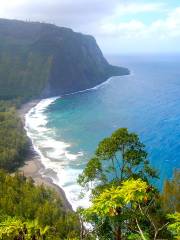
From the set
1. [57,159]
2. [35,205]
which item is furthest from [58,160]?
[35,205]

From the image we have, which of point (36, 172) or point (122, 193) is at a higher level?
point (122, 193)

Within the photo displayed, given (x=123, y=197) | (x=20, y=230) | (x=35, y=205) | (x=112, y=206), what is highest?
(x=123, y=197)

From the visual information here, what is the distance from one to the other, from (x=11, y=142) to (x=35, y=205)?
6773 centimetres

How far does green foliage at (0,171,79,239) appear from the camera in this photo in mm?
82006

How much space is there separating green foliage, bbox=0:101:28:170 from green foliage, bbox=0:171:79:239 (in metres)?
27.6

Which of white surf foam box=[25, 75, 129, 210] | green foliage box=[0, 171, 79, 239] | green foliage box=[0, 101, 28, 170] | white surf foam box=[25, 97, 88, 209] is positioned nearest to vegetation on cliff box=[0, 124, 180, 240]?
green foliage box=[0, 171, 79, 239]

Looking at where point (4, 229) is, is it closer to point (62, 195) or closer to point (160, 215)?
point (160, 215)

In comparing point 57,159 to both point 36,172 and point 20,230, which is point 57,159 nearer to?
point 36,172

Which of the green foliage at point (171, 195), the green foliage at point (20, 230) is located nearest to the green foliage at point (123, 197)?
the green foliage at point (20, 230)

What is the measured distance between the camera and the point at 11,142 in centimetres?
15488

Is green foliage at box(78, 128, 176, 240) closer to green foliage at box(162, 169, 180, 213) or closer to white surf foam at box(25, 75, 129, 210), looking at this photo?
green foliage at box(162, 169, 180, 213)

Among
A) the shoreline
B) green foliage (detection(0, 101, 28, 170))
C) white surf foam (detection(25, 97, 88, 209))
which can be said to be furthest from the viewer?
green foliage (detection(0, 101, 28, 170))

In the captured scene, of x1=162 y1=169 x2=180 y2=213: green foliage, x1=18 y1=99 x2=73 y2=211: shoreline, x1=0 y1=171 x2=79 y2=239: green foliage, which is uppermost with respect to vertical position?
x1=162 y1=169 x2=180 y2=213: green foliage

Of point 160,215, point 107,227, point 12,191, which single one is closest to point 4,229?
point 107,227
